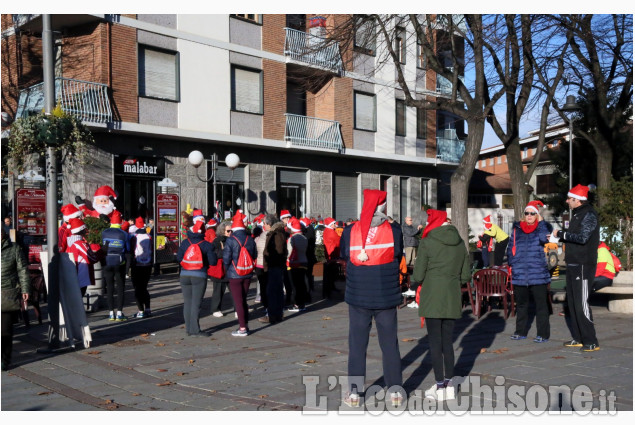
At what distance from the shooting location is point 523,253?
10164 mm

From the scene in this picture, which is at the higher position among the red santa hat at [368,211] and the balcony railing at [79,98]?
the balcony railing at [79,98]

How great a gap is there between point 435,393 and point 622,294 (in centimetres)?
719

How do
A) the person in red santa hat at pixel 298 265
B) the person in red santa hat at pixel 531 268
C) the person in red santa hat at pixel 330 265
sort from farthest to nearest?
the person in red santa hat at pixel 330 265 < the person in red santa hat at pixel 298 265 < the person in red santa hat at pixel 531 268

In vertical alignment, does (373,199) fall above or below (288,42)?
below

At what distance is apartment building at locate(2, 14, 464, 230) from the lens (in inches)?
885

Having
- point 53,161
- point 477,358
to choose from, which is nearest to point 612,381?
point 477,358

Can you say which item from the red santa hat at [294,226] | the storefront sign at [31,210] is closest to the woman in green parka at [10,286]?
the red santa hat at [294,226]

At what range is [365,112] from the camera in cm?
3159

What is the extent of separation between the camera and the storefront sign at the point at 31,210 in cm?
1803

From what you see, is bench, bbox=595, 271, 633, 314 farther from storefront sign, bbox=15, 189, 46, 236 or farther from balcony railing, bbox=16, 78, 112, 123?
balcony railing, bbox=16, 78, 112, 123

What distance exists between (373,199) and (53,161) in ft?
16.2

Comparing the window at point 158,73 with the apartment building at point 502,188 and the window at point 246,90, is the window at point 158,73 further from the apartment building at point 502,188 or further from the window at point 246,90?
the apartment building at point 502,188

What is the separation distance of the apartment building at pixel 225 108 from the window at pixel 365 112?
6 cm

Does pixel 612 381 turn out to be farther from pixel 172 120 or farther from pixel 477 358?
pixel 172 120
